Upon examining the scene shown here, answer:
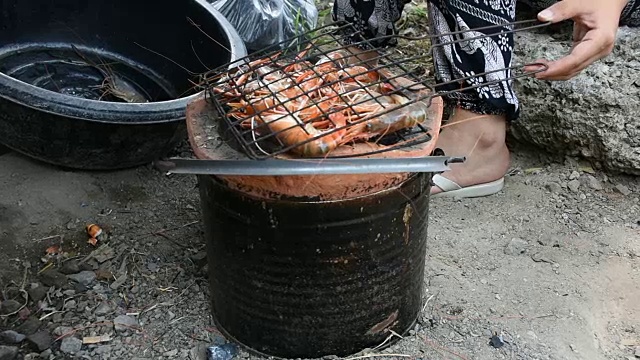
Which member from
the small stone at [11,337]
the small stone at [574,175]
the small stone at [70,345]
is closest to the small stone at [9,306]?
the small stone at [11,337]

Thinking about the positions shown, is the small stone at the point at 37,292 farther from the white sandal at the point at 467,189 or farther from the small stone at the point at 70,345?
the white sandal at the point at 467,189

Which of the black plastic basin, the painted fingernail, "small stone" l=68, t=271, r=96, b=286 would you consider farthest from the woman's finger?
"small stone" l=68, t=271, r=96, b=286

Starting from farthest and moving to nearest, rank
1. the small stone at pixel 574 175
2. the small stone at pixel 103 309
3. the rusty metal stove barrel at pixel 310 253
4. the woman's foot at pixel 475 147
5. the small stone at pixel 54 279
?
the small stone at pixel 574 175, the woman's foot at pixel 475 147, the small stone at pixel 54 279, the small stone at pixel 103 309, the rusty metal stove barrel at pixel 310 253

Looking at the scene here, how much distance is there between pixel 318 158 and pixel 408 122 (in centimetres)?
24

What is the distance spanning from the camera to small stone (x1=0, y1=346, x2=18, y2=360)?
86.7 inches

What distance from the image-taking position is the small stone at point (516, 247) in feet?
8.92

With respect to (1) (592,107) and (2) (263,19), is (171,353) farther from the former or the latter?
(2) (263,19)

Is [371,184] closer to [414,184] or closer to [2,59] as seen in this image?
[414,184]

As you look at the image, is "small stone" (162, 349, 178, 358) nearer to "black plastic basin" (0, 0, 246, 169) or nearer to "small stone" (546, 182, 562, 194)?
"black plastic basin" (0, 0, 246, 169)

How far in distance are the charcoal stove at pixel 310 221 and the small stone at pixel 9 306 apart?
0.63 m

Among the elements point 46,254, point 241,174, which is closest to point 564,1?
point 241,174

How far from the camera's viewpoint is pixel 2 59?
3.19m

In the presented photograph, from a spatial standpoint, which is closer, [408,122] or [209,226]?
[408,122]

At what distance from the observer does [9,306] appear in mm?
2408
